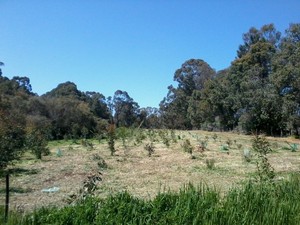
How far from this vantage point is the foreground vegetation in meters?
3.57

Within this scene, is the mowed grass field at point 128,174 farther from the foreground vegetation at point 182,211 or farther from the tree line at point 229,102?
the tree line at point 229,102

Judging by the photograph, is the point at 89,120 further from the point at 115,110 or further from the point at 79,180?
the point at 79,180

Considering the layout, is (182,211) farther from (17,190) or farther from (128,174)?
(128,174)

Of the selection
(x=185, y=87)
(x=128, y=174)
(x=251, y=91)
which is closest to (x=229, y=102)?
(x=251, y=91)

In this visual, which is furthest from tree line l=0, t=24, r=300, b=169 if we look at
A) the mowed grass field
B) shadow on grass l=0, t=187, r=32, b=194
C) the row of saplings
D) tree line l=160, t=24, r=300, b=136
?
the row of saplings

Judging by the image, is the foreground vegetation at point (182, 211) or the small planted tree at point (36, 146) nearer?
the foreground vegetation at point (182, 211)

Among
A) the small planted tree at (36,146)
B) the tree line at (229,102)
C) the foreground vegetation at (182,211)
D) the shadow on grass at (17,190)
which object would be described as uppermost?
the tree line at (229,102)

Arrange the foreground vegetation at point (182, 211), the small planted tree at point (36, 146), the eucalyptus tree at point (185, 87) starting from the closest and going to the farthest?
the foreground vegetation at point (182, 211) < the small planted tree at point (36, 146) < the eucalyptus tree at point (185, 87)

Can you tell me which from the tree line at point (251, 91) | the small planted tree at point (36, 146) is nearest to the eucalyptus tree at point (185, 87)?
the tree line at point (251, 91)

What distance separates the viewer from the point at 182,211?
150 inches

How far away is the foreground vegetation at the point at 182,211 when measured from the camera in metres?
3.57

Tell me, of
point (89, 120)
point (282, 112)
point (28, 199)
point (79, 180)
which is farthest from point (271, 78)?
point (28, 199)

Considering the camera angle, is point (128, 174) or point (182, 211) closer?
point (182, 211)

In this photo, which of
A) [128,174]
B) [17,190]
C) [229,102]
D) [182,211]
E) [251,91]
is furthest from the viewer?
[229,102]
